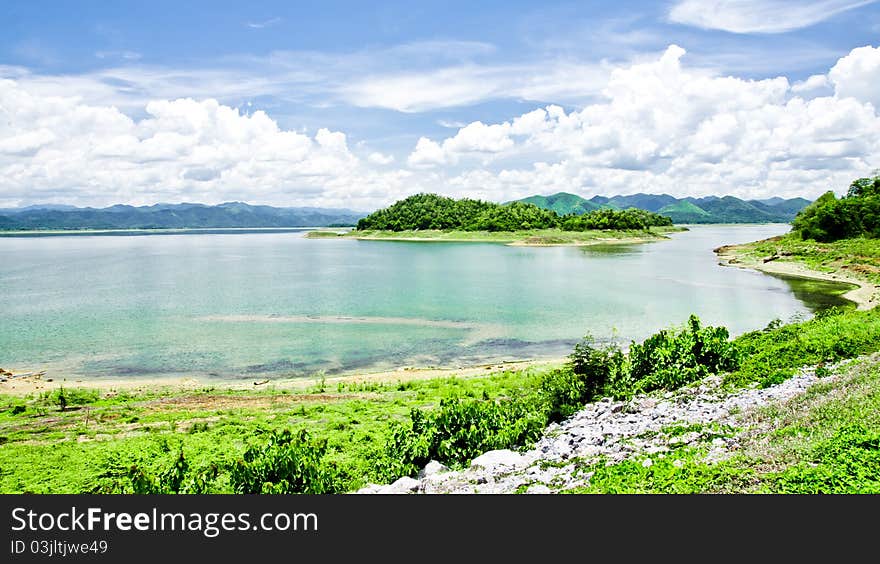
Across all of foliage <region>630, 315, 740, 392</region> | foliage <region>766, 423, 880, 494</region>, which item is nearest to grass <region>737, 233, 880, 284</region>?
foliage <region>630, 315, 740, 392</region>

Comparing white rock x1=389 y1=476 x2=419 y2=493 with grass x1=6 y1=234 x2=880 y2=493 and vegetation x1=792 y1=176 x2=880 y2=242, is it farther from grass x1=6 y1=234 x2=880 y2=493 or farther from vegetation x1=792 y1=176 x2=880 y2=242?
vegetation x1=792 y1=176 x2=880 y2=242

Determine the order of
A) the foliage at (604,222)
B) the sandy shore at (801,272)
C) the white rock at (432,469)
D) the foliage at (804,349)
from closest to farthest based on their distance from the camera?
the white rock at (432,469)
the foliage at (804,349)
the sandy shore at (801,272)
the foliage at (604,222)

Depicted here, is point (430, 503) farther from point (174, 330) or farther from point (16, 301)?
point (16, 301)

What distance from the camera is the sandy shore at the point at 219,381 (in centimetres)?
2205

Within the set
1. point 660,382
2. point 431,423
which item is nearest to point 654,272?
point 660,382

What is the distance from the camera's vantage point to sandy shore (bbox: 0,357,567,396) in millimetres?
22047

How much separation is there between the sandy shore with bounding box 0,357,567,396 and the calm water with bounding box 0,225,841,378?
4.29ft

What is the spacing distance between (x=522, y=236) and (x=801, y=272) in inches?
3492

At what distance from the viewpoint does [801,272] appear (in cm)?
6200

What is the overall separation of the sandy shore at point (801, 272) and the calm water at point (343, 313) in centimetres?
281

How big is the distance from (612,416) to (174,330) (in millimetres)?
29685

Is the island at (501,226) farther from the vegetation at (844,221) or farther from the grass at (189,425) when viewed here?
the grass at (189,425)

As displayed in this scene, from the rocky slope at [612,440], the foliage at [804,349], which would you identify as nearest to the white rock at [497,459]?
the rocky slope at [612,440]

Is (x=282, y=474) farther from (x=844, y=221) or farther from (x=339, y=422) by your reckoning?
(x=844, y=221)
